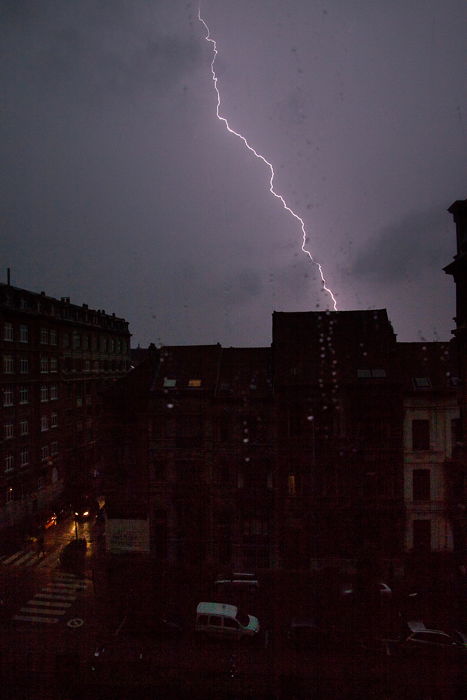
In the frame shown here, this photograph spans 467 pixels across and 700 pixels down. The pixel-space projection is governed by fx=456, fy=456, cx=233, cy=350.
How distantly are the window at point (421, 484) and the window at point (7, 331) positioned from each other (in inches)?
1000

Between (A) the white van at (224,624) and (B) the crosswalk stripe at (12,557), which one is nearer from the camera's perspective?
(A) the white van at (224,624)

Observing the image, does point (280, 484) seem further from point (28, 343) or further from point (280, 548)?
point (28, 343)

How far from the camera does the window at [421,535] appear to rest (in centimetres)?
2159

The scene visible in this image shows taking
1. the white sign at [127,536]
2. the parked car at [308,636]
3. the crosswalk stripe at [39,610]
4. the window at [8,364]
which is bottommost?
the crosswalk stripe at [39,610]

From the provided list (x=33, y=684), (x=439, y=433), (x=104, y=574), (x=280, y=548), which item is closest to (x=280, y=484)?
(x=280, y=548)

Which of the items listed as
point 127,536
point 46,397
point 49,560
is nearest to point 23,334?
point 46,397

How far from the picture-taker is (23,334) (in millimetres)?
31625

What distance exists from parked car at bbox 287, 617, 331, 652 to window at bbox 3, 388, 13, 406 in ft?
71.8

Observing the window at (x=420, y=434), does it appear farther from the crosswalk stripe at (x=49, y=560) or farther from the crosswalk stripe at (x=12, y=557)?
the crosswalk stripe at (x=12, y=557)

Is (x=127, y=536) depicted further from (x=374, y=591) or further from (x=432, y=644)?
(x=432, y=644)

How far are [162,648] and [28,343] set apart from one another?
23.2m

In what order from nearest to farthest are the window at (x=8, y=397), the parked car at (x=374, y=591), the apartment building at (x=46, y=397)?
the parked car at (x=374, y=591) < the window at (x=8, y=397) < the apartment building at (x=46, y=397)

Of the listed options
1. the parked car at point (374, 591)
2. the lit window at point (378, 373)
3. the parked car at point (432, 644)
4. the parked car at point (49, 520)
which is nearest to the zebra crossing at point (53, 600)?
the parked car at point (49, 520)

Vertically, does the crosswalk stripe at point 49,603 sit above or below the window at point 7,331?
below
